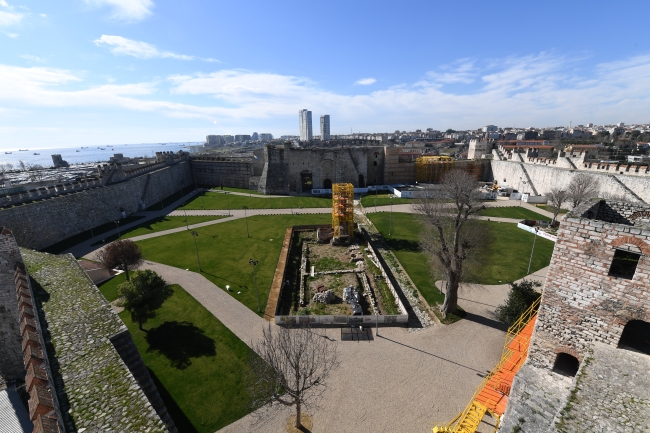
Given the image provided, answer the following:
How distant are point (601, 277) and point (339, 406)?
30.4 feet

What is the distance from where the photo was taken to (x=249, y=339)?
1462 centimetres

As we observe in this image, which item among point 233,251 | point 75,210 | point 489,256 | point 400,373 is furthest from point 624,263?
point 75,210

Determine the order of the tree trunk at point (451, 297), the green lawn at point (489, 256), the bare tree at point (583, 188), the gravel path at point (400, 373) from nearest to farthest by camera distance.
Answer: the gravel path at point (400, 373)
the tree trunk at point (451, 297)
the green lawn at point (489, 256)
the bare tree at point (583, 188)

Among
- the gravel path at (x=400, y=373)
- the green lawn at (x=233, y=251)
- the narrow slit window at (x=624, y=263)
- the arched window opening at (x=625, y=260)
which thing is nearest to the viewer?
the arched window opening at (x=625, y=260)

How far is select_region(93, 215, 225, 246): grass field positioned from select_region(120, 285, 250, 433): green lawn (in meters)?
16.6

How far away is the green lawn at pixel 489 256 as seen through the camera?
1927cm

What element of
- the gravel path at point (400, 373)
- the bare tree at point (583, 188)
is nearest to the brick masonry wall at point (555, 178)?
the bare tree at point (583, 188)

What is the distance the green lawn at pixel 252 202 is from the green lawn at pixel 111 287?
67.7 feet

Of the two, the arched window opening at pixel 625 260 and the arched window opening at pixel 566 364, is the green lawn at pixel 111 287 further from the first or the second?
the arched window opening at pixel 625 260

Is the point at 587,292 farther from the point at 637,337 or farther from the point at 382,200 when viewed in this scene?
the point at 382,200

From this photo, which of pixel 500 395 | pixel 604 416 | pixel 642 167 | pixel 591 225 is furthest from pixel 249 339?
pixel 642 167

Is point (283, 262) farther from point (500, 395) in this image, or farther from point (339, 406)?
point (500, 395)

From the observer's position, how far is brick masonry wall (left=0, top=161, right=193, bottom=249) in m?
25.5

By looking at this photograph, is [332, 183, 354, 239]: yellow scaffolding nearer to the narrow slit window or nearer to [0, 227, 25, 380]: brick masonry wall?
the narrow slit window
